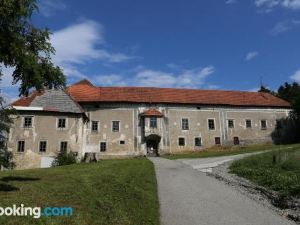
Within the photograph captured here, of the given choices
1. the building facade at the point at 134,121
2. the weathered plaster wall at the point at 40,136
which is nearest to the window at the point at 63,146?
the building facade at the point at 134,121

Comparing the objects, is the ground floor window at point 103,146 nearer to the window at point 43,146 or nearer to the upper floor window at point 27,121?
the window at point 43,146

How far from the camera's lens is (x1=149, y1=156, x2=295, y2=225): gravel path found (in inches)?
460

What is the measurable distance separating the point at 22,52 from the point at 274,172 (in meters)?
15.3

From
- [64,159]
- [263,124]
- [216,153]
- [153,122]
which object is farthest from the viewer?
[263,124]

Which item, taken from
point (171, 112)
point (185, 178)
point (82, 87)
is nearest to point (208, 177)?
point (185, 178)

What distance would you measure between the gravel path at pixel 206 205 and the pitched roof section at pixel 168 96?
81.3 ft

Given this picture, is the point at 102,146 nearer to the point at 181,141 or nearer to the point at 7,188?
the point at 181,141

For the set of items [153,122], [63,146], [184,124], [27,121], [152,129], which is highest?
[153,122]

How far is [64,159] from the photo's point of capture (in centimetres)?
3194

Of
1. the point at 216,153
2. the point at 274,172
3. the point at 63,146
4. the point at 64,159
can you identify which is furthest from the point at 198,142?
the point at 274,172

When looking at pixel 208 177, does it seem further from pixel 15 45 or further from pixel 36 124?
pixel 36 124

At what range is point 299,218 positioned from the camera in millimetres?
12141

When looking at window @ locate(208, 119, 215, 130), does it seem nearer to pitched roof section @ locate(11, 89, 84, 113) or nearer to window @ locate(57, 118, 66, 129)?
pitched roof section @ locate(11, 89, 84, 113)

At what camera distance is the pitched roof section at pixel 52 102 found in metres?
35.9
